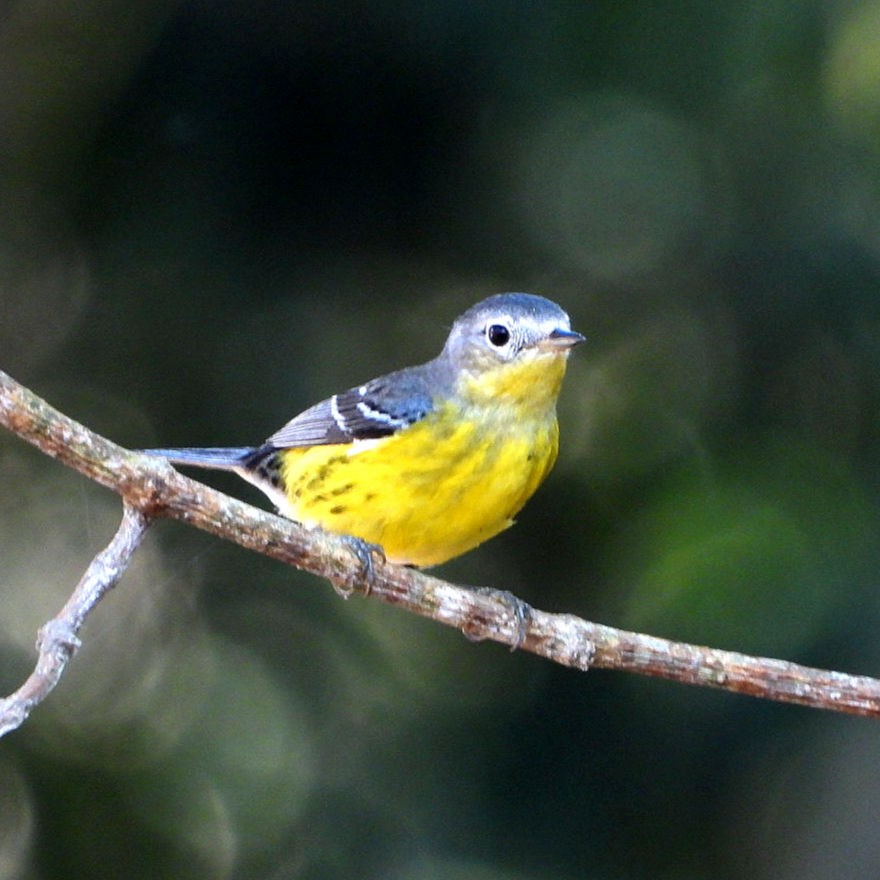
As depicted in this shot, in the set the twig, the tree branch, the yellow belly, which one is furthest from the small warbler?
the twig

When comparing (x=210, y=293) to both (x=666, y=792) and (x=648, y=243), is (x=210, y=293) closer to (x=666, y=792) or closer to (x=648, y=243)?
(x=648, y=243)

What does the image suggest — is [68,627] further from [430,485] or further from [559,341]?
[559,341]

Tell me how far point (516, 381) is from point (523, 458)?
0.22 meters

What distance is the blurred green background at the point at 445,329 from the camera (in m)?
4.22

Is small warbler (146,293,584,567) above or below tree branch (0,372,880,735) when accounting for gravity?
above

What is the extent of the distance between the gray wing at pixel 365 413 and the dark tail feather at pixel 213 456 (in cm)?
9

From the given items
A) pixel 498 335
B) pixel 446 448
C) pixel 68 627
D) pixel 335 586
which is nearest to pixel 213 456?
pixel 446 448

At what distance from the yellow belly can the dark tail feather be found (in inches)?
13.4

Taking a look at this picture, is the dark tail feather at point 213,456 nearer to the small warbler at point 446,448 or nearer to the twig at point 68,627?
the small warbler at point 446,448

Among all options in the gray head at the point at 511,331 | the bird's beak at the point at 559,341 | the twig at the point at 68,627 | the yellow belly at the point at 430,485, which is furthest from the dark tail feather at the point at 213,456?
the twig at the point at 68,627

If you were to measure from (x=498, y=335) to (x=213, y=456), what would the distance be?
3.02 ft

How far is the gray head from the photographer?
12.1 feet

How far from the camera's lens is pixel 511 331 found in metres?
3.79

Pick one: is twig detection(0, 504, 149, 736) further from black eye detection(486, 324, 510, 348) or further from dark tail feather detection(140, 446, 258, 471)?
black eye detection(486, 324, 510, 348)
